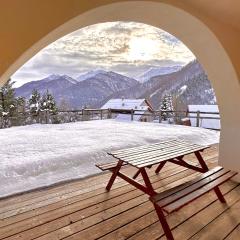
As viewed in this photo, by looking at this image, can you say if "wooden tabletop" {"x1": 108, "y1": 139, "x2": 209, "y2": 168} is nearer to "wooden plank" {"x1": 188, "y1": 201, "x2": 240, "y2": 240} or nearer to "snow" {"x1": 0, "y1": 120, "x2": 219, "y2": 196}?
"wooden plank" {"x1": 188, "y1": 201, "x2": 240, "y2": 240}

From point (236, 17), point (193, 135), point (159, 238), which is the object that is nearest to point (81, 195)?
point (159, 238)

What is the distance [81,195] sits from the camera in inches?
117

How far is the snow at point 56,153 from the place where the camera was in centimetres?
344

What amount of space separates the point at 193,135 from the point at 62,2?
555cm

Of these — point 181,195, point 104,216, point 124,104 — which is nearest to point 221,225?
point 181,195

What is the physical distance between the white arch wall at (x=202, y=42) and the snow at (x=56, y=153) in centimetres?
189

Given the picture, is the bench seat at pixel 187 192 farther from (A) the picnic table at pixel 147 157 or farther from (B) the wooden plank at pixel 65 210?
(B) the wooden plank at pixel 65 210

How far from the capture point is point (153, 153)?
2934mm

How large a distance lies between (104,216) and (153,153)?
87 centimetres

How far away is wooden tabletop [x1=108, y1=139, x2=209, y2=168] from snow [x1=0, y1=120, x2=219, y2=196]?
98cm

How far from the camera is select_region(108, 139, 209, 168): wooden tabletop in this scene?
257cm

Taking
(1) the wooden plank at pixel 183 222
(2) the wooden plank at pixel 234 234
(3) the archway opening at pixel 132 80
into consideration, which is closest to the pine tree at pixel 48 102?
(3) the archway opening at pixel 132 80

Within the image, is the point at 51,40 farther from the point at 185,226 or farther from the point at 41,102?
the point at 41,102

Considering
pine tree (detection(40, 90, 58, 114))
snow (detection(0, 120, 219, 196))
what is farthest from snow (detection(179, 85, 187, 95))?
snow (detection(0, 120, 219, 196))
